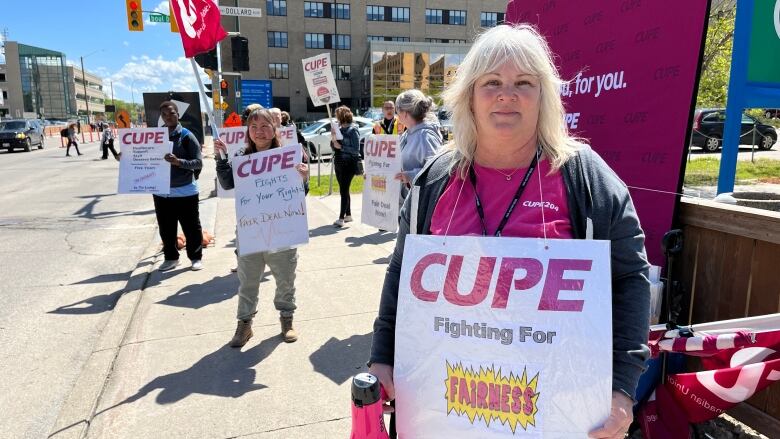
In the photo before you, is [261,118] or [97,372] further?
[261,118]

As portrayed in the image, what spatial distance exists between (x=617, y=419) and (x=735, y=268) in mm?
1524

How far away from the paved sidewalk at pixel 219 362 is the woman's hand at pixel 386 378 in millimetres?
1404

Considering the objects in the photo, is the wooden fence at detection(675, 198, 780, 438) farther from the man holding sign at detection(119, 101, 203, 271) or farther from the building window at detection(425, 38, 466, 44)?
the building window at detection(425, 38, 466, 44)

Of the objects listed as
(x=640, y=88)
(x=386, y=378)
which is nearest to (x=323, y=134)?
(x=640, y=88)

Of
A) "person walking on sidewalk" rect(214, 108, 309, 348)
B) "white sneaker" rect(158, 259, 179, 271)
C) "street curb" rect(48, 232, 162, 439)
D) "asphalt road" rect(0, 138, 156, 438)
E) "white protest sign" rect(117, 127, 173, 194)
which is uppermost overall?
"white protest sign" rect(117, 127, 173, 194)

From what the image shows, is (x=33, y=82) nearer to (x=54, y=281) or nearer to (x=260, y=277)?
(x=54, y=281)

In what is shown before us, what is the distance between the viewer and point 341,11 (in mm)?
63250

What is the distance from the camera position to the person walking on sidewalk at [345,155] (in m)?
8.95

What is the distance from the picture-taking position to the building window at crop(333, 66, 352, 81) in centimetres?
6391

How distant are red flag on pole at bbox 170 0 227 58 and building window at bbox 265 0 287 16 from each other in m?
60.3

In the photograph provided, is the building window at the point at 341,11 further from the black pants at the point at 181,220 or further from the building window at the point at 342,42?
the black pants at the point at 181,220

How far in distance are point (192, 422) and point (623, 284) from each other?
8.79ft

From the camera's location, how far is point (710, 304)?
2.69m

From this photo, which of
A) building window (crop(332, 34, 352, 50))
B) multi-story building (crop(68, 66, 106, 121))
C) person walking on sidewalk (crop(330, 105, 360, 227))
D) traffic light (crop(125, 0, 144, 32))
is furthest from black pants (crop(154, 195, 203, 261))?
multi-story building (crop(68, 66, 106, 121))
